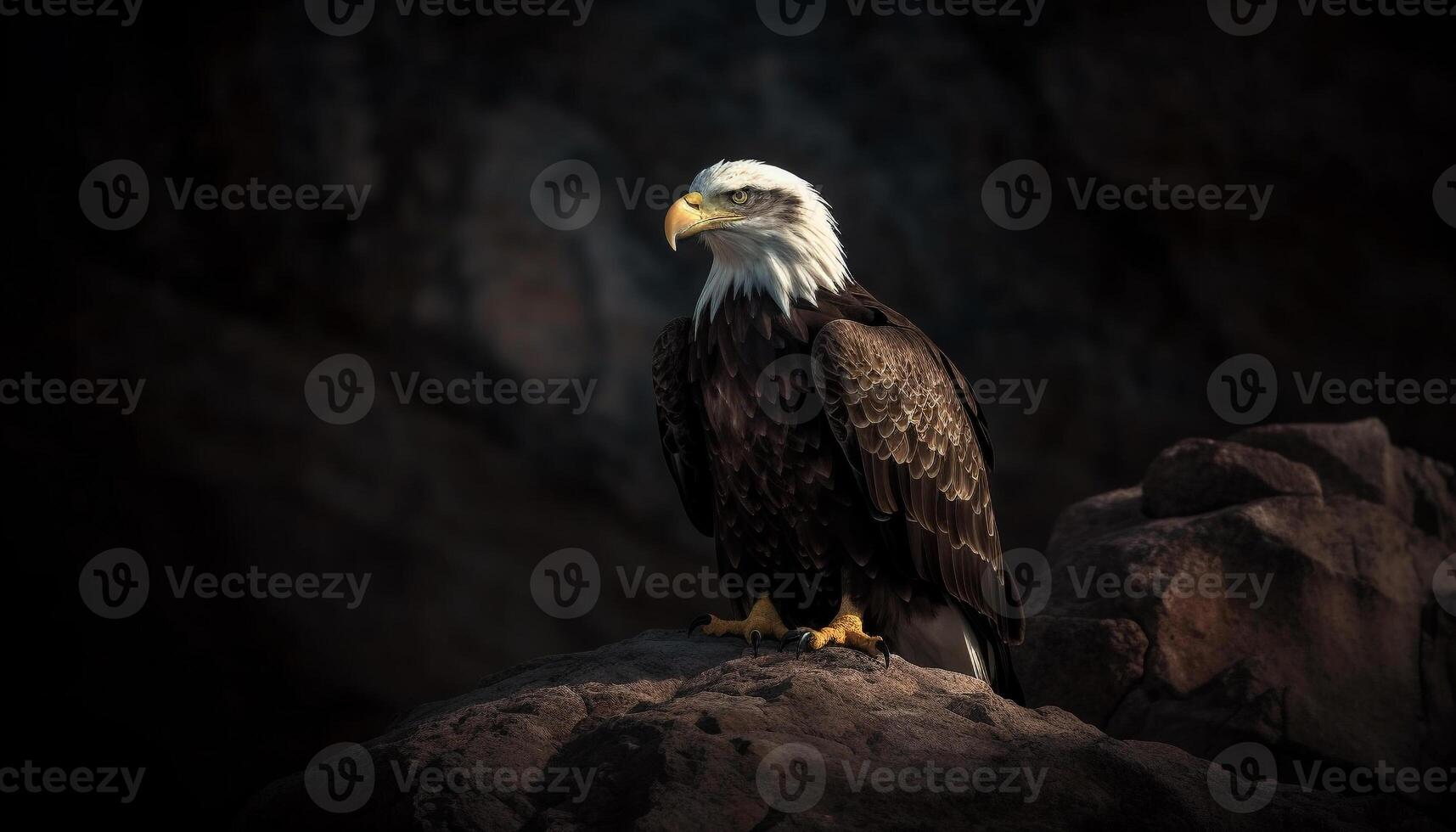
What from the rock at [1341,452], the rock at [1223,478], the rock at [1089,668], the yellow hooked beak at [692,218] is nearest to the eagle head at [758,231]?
the yellow hooked beak at [692,218]

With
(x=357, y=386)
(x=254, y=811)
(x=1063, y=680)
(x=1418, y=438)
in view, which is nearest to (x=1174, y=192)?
(x=1418, y=438)

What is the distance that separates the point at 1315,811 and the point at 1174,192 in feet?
25.7

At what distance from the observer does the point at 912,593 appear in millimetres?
6289

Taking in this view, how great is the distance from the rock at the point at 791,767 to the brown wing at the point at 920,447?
99cm

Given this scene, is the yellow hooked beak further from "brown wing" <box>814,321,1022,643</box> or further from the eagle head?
"brown wing" <box>814,321,1022,643</box>

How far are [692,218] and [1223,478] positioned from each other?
3.82 meters

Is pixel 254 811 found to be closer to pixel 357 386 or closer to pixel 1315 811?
pixel 1315 811

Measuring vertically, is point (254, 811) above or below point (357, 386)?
below

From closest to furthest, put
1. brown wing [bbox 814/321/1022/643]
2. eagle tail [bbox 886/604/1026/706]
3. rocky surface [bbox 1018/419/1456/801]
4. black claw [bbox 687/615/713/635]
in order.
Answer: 1. brown wing [bbox 814/321/1022/643]
2. black claw [bbox 687/615/713/635]
3. eagle tail [bbox 886/604/1026/706]
4. rocky surface [bbox 1018/419/1456/801]

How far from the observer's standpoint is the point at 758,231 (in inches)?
242

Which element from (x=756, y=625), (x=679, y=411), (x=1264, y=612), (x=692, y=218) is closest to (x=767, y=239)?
(x=692, y=218)

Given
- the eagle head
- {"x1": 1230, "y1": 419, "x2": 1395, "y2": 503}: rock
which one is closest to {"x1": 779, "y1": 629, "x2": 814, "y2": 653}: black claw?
the eagle head

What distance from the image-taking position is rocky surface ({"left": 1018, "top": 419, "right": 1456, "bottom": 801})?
7027 millimetres

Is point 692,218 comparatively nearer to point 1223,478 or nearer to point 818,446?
point 818,446
